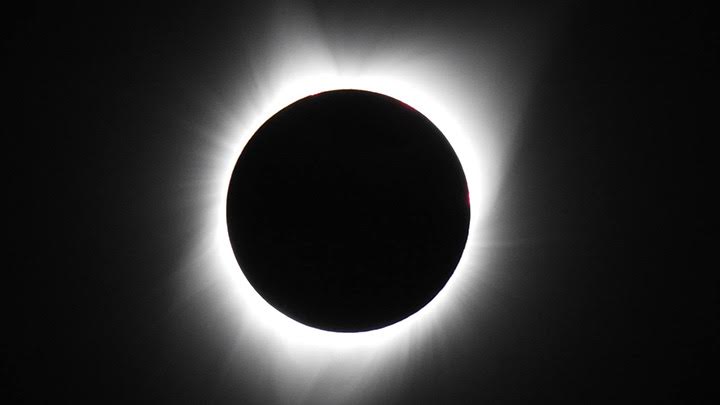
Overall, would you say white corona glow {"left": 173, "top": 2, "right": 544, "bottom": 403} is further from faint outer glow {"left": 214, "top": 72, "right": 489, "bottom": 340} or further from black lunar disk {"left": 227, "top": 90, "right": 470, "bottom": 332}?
black lunar disk {"left": 227, "top": 90, "right": 470, "bottom": 332}

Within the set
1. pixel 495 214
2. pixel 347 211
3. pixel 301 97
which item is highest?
pixel 301 97

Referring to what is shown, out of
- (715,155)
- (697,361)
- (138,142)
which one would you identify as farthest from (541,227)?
(138,142)

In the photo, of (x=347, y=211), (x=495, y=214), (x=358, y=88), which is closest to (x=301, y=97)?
(x=358, y=88)

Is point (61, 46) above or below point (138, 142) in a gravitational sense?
above

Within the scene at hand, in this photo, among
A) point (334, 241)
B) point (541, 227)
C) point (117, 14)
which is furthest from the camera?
point (541, 227)

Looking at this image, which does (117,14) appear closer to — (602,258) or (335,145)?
(335,145)

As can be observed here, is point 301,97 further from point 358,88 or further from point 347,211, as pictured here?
point 347,211

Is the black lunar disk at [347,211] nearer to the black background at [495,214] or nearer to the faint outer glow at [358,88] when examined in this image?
the faint outer glow at [358,88]
